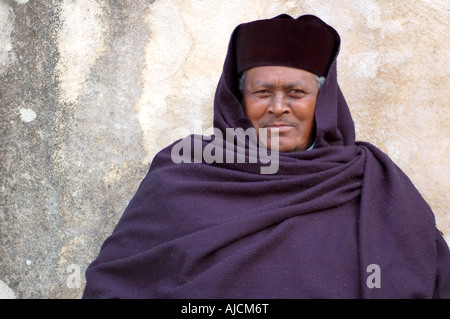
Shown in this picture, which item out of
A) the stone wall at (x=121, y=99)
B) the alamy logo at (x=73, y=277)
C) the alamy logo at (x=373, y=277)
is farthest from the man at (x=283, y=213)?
the alamy logo at (x=73, y=277)

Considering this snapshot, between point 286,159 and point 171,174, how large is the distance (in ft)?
1.74

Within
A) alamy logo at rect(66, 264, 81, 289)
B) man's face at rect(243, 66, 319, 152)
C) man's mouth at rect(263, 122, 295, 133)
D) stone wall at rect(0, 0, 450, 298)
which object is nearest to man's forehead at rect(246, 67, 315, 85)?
man's face at rect(243, 66, 319, 152)

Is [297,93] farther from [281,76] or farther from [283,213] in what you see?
[283,213]

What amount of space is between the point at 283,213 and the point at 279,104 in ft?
1.99

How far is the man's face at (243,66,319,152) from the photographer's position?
2713 mm

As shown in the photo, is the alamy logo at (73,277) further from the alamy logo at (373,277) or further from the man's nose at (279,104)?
the alamy logo at (373,277)

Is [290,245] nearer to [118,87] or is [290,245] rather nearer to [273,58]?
[273,58]

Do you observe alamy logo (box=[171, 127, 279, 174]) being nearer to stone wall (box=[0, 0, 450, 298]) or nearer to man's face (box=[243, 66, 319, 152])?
man's face (box=[243, 66, 319, 152])

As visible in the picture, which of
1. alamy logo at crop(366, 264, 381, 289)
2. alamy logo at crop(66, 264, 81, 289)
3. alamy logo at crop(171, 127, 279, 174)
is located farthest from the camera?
alamy logo at crop(66, 264, 81, 289)

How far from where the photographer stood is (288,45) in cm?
278

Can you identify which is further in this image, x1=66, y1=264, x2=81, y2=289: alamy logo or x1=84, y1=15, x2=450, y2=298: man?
x1=66, y1=264, x2=81, y2=289: alamy logo

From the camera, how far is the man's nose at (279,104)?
268 centimetres

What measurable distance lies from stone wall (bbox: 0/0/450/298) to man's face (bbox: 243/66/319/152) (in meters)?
0.53

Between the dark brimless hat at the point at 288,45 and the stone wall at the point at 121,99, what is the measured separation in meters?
0.41
